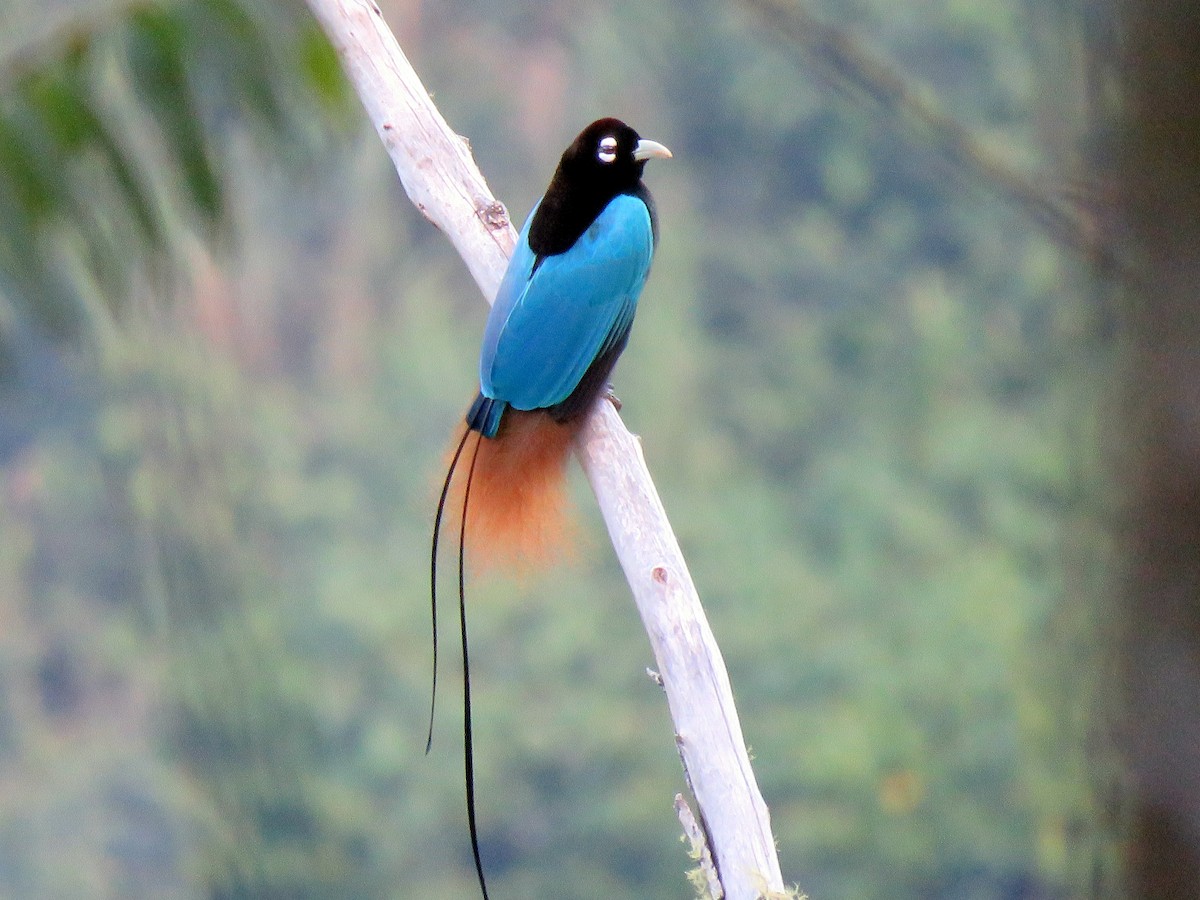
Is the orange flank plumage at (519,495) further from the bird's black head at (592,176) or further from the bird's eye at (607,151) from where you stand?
the bird's eye at (607,151)

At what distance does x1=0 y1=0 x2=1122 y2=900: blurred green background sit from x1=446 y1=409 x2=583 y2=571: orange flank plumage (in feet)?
9.79

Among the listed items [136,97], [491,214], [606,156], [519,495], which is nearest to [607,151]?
[606,156]

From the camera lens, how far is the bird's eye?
146 centimetres

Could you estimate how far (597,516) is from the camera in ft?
17.7

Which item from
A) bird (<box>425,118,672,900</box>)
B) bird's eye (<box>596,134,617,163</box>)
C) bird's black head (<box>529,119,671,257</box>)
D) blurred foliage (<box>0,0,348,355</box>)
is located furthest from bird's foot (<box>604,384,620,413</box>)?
blurred foliage (<box>0,0,348,355</box>)

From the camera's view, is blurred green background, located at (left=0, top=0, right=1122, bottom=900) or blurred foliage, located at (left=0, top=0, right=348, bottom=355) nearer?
blurred foliage, located at (left=0, top=0, right=348, bottom=355)

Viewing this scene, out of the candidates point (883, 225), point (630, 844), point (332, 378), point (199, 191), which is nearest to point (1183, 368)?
point (199, 191)

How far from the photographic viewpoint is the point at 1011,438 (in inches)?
264

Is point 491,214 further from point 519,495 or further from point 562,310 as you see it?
point 519,495

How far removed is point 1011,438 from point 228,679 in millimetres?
5702

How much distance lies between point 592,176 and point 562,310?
186mm

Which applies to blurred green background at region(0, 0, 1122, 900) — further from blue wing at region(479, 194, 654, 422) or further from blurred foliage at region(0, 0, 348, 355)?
blue wing at region(479, 194, 654, 422)

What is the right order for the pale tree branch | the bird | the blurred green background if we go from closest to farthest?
the pale tree branch
the bird
the blurred green background

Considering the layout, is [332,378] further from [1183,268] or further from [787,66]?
[1183,268]
